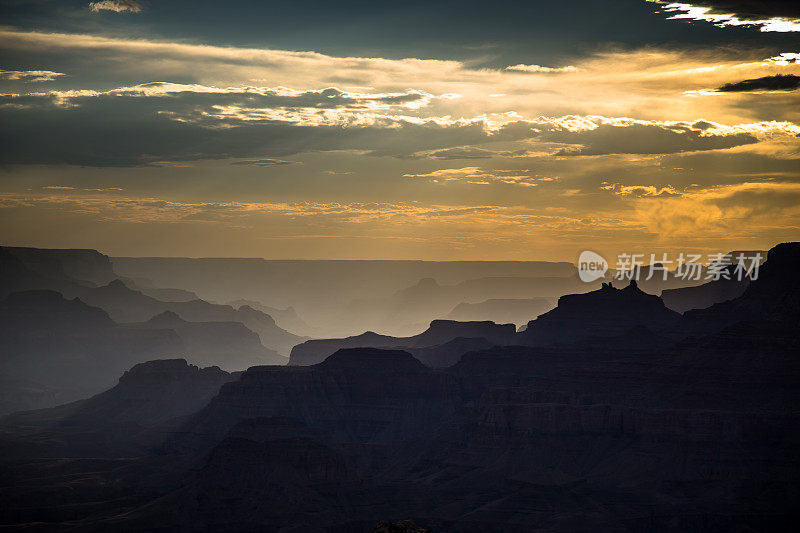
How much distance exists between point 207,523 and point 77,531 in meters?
18.7

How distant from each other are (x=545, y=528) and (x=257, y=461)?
153 ft

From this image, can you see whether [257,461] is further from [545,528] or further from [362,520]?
[545,528]

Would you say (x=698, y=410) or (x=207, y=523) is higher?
(x=698, y=410)

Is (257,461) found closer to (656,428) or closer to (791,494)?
(656,428)

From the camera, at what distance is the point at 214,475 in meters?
182

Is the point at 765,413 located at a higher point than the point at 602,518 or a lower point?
higher

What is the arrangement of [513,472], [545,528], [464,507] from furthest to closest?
[513,472] → [464,507] → [545,528]

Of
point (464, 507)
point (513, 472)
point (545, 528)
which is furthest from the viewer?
point (513, 472)

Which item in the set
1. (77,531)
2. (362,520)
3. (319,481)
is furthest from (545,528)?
(77,531)

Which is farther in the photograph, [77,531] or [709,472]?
[709,472]

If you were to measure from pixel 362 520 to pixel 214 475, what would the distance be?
81.6ft

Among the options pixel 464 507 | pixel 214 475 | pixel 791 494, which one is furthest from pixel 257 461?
pixel 791 494

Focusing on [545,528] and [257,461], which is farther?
[257,461]

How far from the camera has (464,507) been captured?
180m
